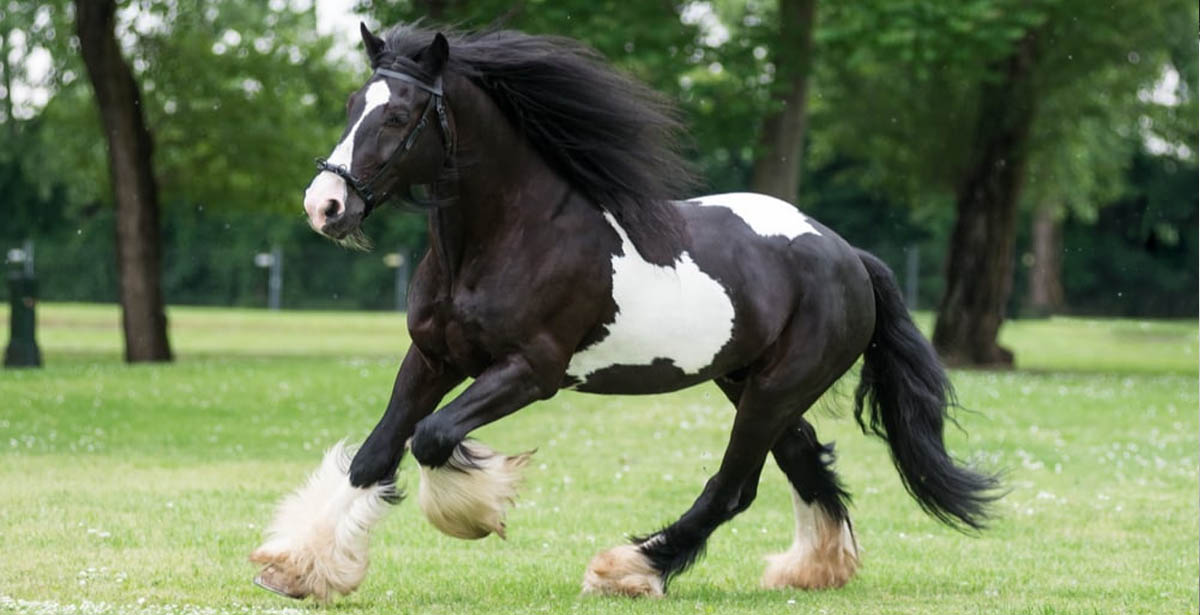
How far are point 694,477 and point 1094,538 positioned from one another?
3.90 metres

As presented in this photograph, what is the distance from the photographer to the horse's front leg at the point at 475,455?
6.93m

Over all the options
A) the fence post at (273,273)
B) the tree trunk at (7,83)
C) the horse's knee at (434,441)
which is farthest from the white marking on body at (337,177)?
the fence post at (273,273)

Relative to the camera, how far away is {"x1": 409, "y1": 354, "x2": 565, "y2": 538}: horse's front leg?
693 cm

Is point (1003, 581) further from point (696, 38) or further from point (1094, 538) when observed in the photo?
point (696, 38)

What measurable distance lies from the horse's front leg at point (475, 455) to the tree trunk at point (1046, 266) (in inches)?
1714

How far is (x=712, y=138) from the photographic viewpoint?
28.3m

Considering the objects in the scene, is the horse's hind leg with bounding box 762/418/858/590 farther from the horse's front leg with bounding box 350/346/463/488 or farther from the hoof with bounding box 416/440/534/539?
the horse's front leg with bounding box 350/346/463/488

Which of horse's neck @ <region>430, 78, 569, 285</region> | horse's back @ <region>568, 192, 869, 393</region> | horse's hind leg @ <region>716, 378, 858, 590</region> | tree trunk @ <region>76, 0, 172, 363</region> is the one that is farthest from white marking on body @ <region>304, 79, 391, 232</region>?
tree trunk @ <region>76, 0, 172, 363</region>

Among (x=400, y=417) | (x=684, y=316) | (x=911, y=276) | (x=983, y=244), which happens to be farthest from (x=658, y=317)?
(x=911, y=276)

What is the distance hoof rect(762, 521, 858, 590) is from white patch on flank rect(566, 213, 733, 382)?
141 cm

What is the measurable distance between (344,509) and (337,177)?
152cm

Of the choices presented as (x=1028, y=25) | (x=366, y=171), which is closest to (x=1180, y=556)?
(x=366, y=171)

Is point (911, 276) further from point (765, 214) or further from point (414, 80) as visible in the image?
point (414, 80)

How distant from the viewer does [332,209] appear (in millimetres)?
6480
